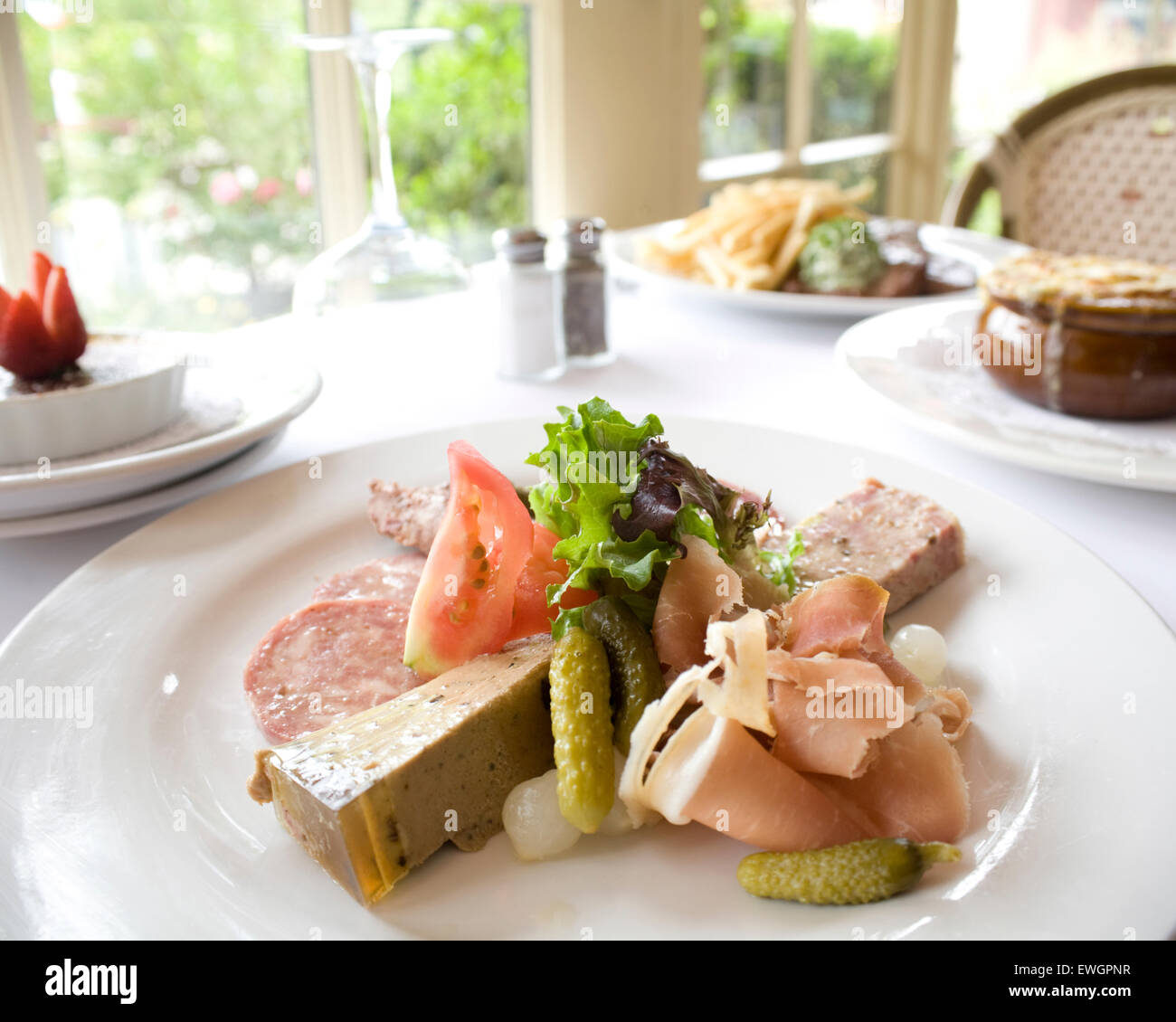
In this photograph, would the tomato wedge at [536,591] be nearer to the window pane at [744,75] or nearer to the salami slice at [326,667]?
the salami slice at [326,667]

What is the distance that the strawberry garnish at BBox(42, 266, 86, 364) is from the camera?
1.40 m

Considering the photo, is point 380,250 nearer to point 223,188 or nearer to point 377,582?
point 377,582

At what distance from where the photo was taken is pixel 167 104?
3.44 meters

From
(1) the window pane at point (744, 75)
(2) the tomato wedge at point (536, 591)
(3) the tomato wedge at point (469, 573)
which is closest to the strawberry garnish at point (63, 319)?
(3) the tomato wedge at point (469, 573)

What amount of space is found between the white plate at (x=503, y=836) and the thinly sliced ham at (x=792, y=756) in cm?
5

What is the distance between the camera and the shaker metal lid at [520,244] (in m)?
1.88

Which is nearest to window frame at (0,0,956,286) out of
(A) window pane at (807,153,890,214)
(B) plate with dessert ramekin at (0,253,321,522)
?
(A) window pane at (807,153,890,214)

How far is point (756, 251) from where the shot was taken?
95.3 inches

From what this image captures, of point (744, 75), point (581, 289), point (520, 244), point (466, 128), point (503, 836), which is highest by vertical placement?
point (744, 75)

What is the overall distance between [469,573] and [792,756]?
408 millimetres

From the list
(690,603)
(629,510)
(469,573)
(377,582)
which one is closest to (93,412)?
(377,582)

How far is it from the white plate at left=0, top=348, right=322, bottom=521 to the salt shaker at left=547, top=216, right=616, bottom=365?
60 centimetres

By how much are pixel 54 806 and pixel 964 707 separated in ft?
2.83

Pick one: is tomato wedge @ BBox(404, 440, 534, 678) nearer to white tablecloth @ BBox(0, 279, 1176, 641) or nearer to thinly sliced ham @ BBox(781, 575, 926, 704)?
thinly sliced ham @ BBox(781, 575, 926, 704)
